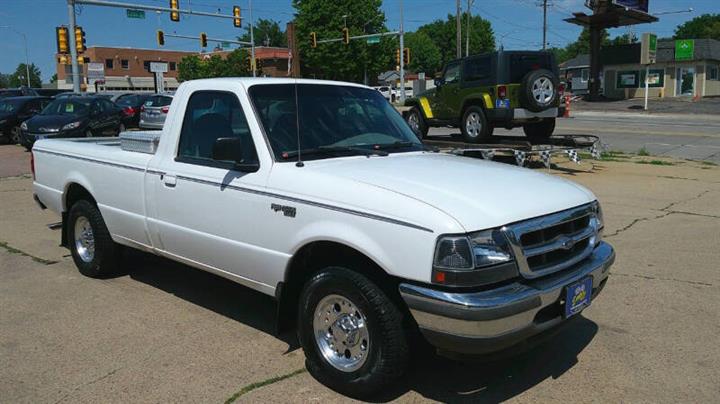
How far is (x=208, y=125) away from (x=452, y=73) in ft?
33.3

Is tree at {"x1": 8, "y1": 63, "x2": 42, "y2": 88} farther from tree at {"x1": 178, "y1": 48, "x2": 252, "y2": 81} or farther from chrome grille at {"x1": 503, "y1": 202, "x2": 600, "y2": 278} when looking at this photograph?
chrome grille at {"x1": 503, "y1": 202, "x2": 600, "y2": 278}

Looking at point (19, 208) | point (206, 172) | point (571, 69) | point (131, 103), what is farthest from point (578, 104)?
point (206, 172)

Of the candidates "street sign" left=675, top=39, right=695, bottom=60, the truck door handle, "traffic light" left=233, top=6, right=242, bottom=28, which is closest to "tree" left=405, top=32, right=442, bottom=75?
"street sign" left=675, top=39, right=695, bottom=60

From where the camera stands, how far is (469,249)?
3102 mm

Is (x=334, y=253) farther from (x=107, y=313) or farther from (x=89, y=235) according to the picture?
(x=89, y=235)

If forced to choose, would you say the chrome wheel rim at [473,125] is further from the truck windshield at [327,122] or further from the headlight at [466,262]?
the headlight at [466,262]

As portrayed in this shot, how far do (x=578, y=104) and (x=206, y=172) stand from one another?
46408mm

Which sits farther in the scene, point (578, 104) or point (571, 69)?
point (571, 69)

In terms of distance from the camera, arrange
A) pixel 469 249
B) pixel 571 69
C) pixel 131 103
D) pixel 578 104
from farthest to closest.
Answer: pixel 571 69 < pixel 578 104 < pixel 131 103 < pixel 469 249

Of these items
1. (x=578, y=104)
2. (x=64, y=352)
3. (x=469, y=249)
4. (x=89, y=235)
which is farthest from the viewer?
(x=578, y=104)

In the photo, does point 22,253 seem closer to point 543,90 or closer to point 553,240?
point 553,240

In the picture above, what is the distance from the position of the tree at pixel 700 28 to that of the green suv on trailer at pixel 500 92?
97216 millimetres

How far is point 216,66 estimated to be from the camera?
8238 cm

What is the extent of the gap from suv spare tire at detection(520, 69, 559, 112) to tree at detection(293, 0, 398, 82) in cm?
5226
